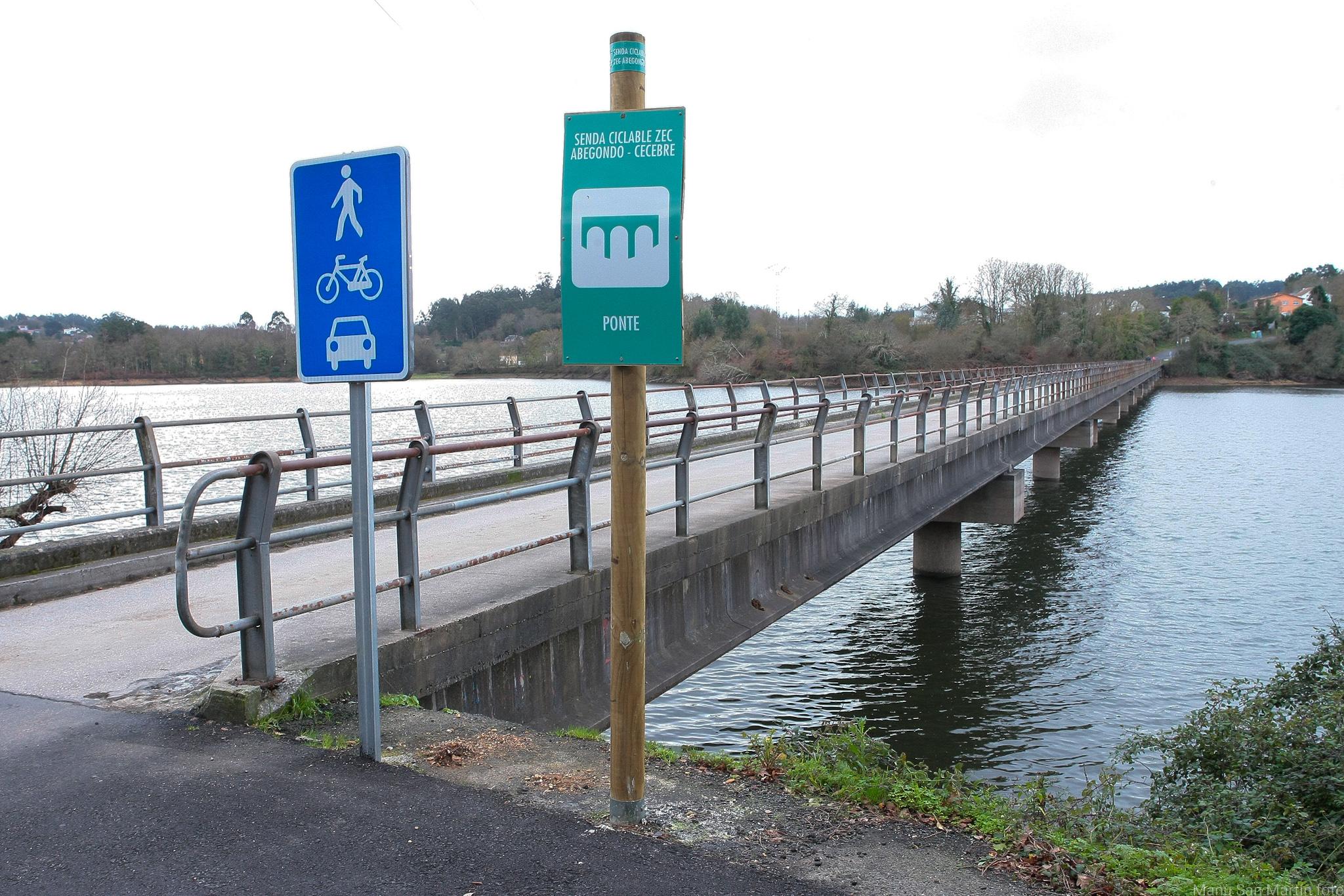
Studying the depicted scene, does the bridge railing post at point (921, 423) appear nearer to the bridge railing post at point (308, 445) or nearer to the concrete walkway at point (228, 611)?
the concrete walkway at point (228, 611)

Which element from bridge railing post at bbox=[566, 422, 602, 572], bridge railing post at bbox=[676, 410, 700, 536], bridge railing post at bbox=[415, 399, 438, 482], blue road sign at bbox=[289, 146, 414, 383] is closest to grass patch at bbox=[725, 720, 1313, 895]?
bridge railing post at bbox=[566, 422, 602, 572]

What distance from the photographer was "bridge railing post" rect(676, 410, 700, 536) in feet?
28.6

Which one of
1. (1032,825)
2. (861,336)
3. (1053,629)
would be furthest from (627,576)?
(861,336)

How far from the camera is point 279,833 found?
382cm

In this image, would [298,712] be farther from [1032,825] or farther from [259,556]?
[1032,825]

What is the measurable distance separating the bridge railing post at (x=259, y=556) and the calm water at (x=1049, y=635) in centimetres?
834

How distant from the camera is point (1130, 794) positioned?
1073 cm

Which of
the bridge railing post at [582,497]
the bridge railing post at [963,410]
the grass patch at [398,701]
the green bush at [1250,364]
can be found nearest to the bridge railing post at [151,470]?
the bridge railing post at [582,497]

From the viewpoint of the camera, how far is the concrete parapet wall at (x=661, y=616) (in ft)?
19.5

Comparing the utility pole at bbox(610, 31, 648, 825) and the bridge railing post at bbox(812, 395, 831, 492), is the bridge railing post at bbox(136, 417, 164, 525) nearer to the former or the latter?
the bridge railing post at bbox(812, 395, 831, 492)

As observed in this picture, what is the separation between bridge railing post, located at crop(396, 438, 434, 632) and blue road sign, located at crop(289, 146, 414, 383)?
1224 millimetres

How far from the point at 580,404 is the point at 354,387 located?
1312 cm

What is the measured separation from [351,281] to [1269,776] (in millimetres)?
7091

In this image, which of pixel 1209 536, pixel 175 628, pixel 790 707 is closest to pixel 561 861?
pixel 175 628
